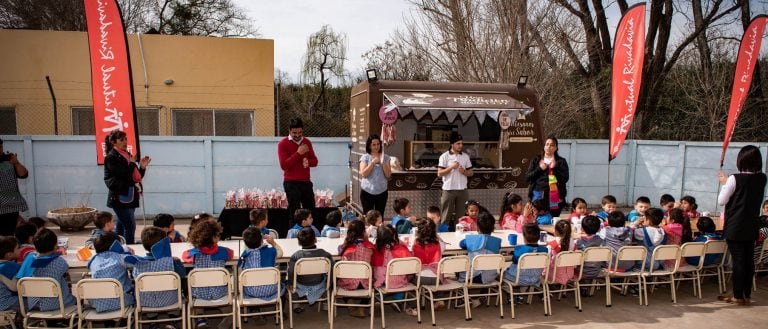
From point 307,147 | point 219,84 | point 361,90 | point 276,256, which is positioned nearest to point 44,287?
point 276,256

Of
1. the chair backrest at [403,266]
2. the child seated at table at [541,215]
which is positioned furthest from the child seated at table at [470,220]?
the chair backrest at [403,266]

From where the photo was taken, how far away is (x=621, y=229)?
5.16m

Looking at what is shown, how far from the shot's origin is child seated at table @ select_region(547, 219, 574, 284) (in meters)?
4.76

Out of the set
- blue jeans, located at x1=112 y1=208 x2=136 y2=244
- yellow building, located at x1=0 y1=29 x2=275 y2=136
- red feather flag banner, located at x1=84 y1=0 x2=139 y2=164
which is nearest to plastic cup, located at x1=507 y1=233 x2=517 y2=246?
blue jeans, located at x1=112 y1=208 x2=136 y2=244

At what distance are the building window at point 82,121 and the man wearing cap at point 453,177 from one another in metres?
8.62

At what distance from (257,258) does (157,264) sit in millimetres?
756

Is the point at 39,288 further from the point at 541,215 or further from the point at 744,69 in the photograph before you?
the point at 744,69

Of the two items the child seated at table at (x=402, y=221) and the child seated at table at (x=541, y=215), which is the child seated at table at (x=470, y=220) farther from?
the child seated at table at (x=541, y=215)

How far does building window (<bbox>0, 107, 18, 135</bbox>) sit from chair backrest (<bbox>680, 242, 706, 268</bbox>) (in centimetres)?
1281

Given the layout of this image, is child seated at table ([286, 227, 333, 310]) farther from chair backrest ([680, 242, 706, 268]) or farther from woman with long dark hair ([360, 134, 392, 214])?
chair backrest ([680, 242, 706, 268])

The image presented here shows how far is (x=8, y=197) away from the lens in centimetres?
566

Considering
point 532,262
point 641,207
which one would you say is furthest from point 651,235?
point 532,262

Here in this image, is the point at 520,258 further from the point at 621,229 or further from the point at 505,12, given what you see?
the point at 505,12

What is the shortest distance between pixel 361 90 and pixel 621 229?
15.4 ft
